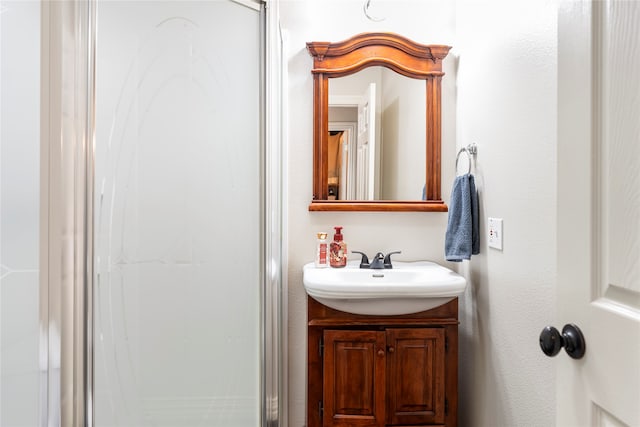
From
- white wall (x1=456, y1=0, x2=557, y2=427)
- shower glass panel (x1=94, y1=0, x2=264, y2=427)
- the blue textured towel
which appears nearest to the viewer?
shower glass panel (x1=94, y1=0, x2=264, y2=427)

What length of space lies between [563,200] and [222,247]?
88 cm

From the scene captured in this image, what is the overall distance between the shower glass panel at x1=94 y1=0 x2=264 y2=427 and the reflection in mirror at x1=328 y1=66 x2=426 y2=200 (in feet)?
1.98

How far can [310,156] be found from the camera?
1.81 meters

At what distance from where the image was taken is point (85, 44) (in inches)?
27.2

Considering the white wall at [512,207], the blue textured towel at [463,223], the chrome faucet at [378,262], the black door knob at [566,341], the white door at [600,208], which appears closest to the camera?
the white door at [600,208]

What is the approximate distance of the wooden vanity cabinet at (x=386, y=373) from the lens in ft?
4.65

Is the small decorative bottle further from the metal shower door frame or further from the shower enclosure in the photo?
the metal shower door frame

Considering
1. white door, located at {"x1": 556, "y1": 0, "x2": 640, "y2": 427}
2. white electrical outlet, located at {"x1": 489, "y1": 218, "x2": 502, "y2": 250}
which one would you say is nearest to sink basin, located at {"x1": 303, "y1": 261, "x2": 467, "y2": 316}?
white electrical outlet, located at {"x1": 489, "y1": 218, "x2": 502, "y2": 250}

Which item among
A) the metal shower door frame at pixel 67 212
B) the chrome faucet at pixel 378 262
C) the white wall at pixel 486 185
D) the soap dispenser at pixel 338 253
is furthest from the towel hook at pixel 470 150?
the metal shower door frame at pixel 67 212

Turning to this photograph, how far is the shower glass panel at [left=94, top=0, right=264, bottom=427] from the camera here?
0.79m

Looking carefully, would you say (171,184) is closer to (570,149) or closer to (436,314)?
(570,149)

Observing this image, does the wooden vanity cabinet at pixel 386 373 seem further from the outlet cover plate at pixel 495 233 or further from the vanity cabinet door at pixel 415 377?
the outlet cover plate at pixel 495 233

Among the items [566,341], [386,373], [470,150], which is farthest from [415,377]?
[470,150]

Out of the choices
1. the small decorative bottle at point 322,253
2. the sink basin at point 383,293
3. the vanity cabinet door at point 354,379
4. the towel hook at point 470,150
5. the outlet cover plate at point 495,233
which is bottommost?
the vanity cabinet door at point 354,379
